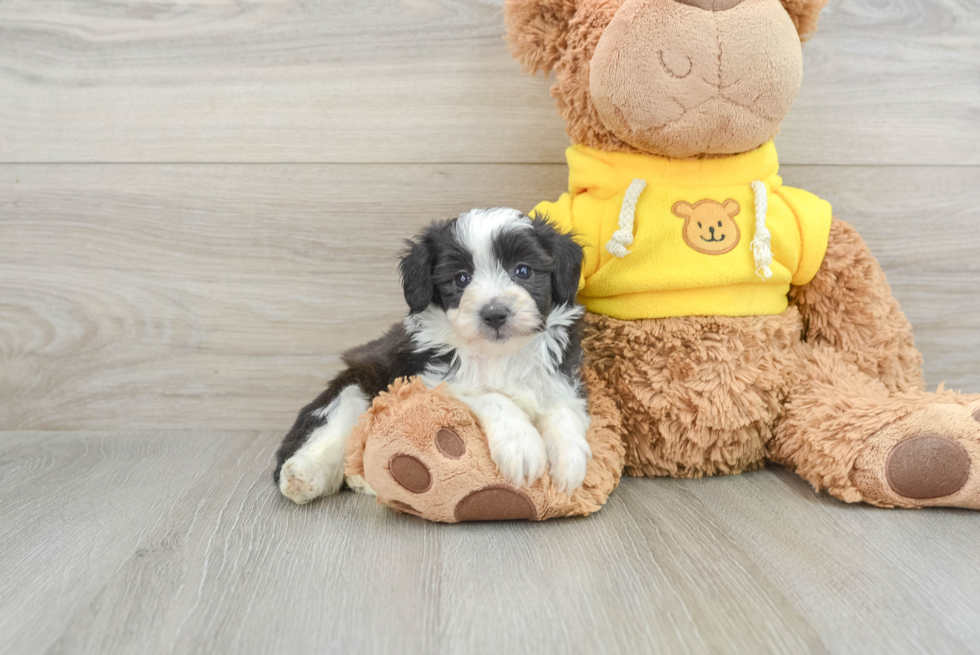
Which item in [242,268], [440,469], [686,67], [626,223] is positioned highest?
[686,67]

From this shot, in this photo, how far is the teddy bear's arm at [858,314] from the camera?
60.5 inches

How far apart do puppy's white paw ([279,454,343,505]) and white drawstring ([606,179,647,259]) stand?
73 cm

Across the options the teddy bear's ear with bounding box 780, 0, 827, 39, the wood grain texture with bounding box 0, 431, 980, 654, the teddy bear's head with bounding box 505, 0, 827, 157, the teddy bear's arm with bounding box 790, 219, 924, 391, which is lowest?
the wood grain texture with bounding box 0, 431, 980, 654

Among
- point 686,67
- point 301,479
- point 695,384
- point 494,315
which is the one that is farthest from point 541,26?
point 301,479

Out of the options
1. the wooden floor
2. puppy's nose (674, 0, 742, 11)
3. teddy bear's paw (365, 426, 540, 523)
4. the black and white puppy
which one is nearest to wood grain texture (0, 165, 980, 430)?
the wooden floor

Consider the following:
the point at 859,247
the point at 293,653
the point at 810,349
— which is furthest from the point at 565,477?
the point at 859,247

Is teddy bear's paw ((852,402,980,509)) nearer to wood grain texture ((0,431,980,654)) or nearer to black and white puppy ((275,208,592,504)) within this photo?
wood grain texture ((0,431,980,654))

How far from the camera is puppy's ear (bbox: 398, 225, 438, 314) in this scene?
1354mm

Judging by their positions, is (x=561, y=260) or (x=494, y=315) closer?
(x=494, y=315)

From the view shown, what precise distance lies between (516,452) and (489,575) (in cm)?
21

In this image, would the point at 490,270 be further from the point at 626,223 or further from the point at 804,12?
A: the point at 804,12

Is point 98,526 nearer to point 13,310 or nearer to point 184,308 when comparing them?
point 184,308

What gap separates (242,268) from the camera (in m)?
1.91

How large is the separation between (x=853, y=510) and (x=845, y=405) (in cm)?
20
